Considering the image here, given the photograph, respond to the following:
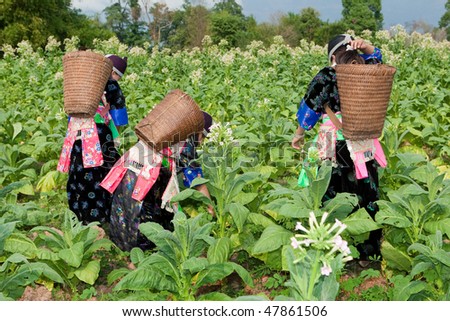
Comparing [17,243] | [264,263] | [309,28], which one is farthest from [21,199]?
[309,28]

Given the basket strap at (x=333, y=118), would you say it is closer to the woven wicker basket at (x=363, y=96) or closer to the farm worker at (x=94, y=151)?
the woven wicker basket at (x=363, y=96)

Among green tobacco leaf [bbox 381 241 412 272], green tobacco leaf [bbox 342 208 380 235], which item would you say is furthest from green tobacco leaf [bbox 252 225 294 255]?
green tobacco leaf [bbox 381 241 412 272]

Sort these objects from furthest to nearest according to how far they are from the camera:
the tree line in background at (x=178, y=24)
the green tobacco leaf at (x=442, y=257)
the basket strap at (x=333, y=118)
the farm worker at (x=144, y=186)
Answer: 1. the tree line in background at (x=178, y=24)
2. the farm worker at (x=144, y=186)
3. the basket strap at (x=333, y=118)
4. the green tobacco leaf at (x=442, y=257)

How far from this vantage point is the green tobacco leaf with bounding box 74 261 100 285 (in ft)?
13.1

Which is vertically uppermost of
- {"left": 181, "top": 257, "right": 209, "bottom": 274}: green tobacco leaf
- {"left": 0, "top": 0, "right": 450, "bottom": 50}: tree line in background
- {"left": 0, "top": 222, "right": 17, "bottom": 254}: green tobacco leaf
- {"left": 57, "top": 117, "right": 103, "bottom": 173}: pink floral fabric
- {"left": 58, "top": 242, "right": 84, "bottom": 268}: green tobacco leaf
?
{"left": 0, "top": 0, "right": 450, "bottom": 50}: tree line in background

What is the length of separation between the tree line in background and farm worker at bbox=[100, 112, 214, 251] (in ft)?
61.2

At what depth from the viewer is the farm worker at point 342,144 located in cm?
427

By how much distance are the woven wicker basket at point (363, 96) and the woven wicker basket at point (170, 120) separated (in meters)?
1.21

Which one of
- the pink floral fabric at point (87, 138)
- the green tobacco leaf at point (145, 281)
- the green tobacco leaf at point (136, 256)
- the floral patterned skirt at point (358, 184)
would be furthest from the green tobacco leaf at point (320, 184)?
the pink floral fabric at point (87, 138)

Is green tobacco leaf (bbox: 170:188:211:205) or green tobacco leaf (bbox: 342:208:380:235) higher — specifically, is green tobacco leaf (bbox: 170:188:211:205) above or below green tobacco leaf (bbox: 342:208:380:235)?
above

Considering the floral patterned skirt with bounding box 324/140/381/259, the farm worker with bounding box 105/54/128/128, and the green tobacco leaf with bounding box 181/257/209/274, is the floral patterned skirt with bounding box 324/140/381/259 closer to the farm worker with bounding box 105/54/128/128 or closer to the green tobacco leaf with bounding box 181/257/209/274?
the green tobacco leaf with bounding box 181/257/209/274

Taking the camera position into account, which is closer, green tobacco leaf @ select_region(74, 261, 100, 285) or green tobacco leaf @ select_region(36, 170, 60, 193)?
green tobacco leaf @ select_region(74, 261, 100, 285)

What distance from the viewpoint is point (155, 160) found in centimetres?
449

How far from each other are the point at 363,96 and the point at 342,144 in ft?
1.83
